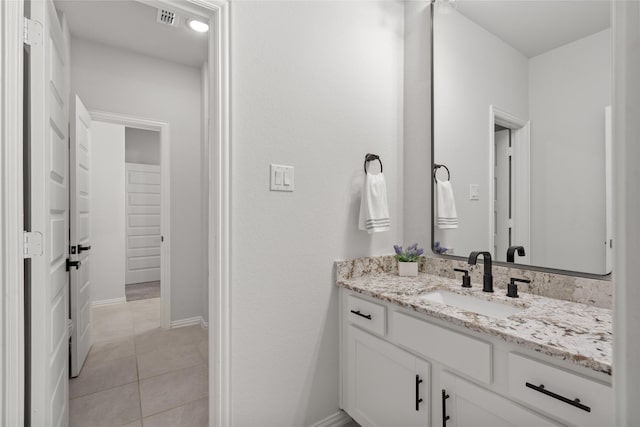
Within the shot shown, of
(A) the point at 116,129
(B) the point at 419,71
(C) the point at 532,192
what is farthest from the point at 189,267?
(C) the point at 532,192

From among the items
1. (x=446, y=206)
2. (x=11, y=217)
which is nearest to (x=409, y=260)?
(x=446, y=206)

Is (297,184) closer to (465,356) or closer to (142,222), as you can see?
(465,356)

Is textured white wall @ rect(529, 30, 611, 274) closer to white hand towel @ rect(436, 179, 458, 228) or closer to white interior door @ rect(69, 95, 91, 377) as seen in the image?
white hand towel @ rect(436, 179, 458, 228)

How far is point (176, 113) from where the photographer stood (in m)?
3.28

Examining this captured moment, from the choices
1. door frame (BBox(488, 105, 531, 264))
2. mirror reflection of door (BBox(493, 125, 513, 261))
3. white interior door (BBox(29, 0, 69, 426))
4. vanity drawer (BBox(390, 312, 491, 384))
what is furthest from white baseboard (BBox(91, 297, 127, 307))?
door frame (BBox(488, 105, 531, 264))

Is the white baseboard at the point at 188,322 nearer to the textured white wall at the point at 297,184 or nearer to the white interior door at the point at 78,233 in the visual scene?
the white interior door at the point at 78,233

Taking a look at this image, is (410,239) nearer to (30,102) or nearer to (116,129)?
(30,102)

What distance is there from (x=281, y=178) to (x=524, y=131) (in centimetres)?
114

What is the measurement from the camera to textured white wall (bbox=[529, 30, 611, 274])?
1260 mm

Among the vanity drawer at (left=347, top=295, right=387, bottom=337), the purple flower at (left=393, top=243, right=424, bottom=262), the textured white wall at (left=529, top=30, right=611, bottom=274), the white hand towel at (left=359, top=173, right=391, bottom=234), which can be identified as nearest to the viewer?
the textured white wall at (left=529, top=30, right=611, bottom=274)

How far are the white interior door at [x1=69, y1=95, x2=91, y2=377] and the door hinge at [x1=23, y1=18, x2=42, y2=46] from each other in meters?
1.23

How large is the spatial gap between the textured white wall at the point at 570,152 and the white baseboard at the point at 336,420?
122cm

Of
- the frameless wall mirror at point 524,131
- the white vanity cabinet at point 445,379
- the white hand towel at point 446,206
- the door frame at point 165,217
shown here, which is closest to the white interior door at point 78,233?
the door frame at point 165,217

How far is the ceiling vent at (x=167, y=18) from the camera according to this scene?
8.01 ft
